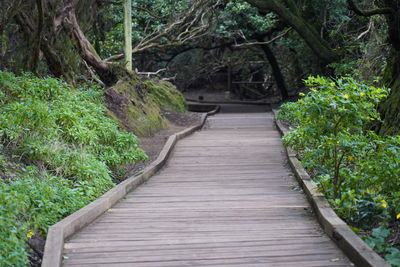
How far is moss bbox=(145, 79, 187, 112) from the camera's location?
21.9 metres

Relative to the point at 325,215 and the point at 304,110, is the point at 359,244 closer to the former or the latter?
the point at 325,215

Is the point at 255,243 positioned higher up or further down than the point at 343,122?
further down

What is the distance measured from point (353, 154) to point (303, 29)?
1398 centimetres

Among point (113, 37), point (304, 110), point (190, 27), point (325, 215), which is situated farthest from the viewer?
point (190, 27)

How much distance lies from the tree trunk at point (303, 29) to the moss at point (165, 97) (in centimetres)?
487

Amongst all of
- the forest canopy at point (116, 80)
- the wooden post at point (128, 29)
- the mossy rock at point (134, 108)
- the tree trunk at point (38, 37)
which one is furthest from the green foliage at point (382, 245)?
the wooden post at point (128, 29)

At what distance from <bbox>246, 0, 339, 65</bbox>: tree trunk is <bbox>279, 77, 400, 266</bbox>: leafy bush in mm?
12006

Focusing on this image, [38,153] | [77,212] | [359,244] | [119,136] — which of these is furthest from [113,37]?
[359,244]

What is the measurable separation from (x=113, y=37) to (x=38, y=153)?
15746mm

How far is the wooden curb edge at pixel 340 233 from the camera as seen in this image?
4.43m

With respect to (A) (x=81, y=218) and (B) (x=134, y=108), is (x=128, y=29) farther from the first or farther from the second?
(A) (x=81, y=218)

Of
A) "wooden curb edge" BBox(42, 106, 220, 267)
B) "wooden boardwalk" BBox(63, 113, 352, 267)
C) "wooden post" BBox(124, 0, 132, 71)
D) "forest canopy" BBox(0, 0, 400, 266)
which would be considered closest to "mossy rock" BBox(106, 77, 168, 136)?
"forest canopy" BBox(0, 0, 400, 266)

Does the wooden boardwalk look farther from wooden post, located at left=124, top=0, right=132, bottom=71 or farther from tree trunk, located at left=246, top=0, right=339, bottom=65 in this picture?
tree trunk, located at left=246, top=0, right=339, bottom=65

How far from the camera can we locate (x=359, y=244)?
4793mm
